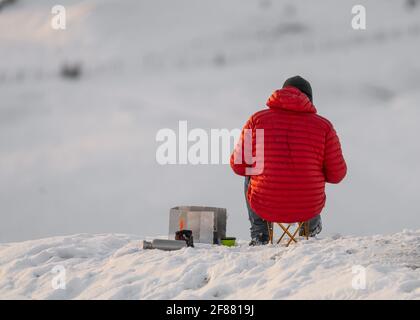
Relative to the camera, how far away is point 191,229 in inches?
164

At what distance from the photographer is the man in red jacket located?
3.30 m

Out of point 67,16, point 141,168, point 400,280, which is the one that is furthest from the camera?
point 67,16

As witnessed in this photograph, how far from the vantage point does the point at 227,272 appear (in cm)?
288

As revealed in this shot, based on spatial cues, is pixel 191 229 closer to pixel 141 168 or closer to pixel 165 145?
pixel 141 168

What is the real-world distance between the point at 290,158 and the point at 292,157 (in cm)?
1

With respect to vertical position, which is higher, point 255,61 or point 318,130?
point 255,61

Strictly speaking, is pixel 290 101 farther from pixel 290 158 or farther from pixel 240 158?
pixel 240 158

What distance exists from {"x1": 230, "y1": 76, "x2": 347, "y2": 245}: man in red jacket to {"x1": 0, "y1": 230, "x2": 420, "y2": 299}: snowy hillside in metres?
0.29

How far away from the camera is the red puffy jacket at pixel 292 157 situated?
330 cm
